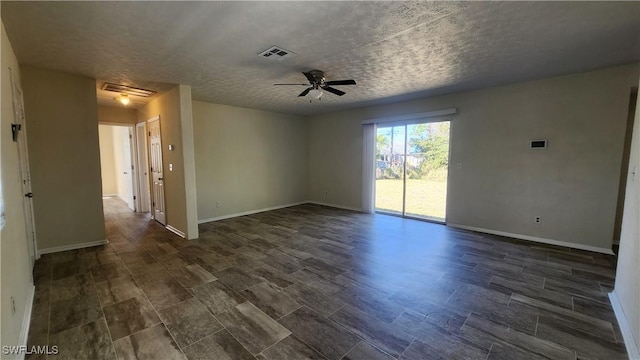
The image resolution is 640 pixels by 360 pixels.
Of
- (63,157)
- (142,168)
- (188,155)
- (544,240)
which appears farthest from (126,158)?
(544,240)

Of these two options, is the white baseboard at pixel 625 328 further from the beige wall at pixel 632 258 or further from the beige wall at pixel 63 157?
the beige wall at pixel 63 157

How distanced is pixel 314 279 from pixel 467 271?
6.24 feet

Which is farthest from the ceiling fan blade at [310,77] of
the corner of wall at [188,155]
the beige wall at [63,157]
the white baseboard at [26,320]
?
the white baseboard at [26,320]

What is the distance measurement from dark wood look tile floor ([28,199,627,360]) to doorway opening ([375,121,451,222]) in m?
1.43

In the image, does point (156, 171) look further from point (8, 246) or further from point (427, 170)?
point (427, 170)

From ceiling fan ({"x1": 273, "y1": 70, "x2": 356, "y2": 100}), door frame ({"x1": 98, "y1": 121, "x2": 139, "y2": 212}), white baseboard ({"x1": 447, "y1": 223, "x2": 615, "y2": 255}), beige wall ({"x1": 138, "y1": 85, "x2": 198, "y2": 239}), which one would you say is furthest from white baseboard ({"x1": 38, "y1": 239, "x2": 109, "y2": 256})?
white baseboard ({"x1": 447, "y1": 223, "x2": 615, "y2": 255})

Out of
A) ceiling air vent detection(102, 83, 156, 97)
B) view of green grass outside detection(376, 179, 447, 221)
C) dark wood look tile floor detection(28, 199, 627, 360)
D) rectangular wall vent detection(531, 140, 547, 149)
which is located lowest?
dark wood look tile floor detection(28, 199, 627, 360)

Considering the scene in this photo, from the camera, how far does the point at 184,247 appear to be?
4.10 m

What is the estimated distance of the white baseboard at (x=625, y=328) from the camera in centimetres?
183

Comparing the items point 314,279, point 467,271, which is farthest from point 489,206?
point 314,279

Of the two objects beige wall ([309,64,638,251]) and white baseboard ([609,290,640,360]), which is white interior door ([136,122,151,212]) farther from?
white baseboard ([609,290,640,360])

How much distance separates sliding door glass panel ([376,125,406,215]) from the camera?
238 inches

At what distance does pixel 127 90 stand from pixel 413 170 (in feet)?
19.0

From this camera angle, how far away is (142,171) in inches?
253
